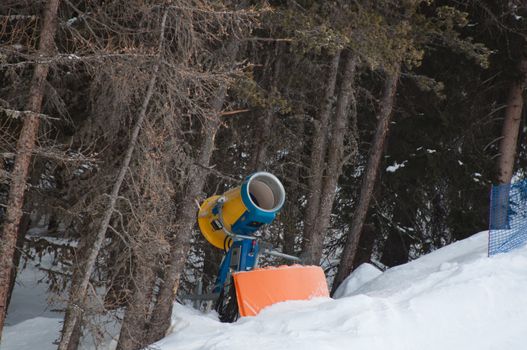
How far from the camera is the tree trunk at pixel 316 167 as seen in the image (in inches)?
453

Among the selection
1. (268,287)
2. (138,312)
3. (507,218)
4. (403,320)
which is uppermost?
(507,218)

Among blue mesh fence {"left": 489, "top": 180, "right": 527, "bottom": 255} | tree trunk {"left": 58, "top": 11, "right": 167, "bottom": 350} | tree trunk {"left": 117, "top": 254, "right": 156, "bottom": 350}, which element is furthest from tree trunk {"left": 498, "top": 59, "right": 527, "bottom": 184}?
tree trunk {"left": 58, "top": 11, "right": 167, "bottom": 350}

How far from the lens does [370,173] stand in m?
12.9

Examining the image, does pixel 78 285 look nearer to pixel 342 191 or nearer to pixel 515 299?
pixel 515 299

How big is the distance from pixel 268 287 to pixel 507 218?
406 cm

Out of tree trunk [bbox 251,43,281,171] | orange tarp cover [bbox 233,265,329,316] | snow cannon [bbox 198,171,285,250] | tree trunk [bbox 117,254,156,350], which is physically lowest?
tree trunk [bbox 117,254,156,350]

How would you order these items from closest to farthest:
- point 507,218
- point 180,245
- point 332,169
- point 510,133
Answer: point 180,245 < point 507,218 < point 332,169 < point 510,133

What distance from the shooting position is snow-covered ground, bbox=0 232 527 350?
629 cm

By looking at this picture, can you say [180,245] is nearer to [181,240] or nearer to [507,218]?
[181,240]

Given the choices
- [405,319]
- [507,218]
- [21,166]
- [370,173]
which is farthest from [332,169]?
[21,166]

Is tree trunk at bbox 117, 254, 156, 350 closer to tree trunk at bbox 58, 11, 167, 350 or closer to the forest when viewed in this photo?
the forest

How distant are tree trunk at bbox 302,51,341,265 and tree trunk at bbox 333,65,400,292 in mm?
1455

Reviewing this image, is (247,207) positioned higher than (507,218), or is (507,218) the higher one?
(507,218)

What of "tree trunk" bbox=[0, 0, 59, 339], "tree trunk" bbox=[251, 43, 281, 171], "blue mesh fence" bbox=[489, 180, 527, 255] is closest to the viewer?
"tree trunk" bbox=[0, 0, 59, 339]
